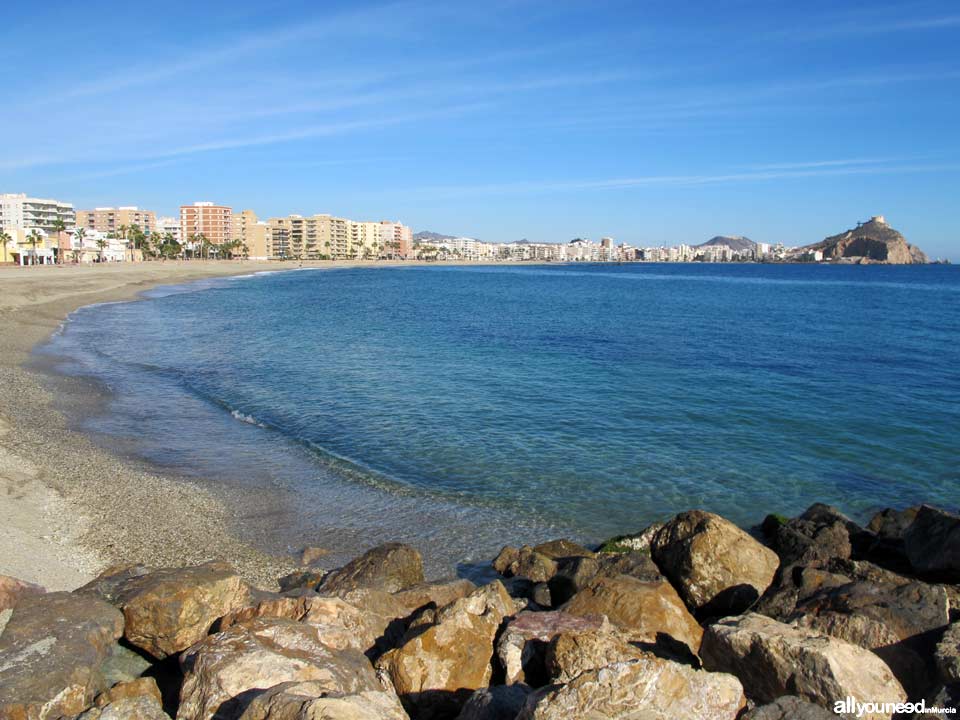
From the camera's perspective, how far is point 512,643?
259 inches

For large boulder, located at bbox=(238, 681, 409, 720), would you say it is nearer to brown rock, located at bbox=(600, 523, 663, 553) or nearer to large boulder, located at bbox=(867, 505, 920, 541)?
brown rock, located at bbox=(600, 523, 663, 553)

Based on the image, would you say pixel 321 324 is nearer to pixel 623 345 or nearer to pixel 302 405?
pixel 623 345

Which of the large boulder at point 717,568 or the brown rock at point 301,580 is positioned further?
the brown rock at point 301,580

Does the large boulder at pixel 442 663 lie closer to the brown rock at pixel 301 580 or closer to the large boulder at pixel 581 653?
the large boulder at pixel 581 653

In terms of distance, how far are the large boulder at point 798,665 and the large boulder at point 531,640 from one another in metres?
Result: 1.19

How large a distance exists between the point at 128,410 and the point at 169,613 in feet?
50.8

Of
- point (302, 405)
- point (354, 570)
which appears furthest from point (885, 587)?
point (302, 405)

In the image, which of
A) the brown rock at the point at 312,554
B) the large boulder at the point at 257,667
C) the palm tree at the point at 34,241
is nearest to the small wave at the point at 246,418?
the brown rock at the point at 312,554

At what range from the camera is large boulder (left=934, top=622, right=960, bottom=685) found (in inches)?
233

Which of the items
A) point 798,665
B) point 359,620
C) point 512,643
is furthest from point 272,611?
point 798,665

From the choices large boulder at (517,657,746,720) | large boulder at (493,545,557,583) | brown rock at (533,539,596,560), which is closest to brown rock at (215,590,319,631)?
large boulder at (517,657,746,720)

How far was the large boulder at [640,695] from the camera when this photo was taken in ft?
16.1

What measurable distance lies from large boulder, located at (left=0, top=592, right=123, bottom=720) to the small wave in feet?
40.5

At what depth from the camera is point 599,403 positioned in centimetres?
2269
